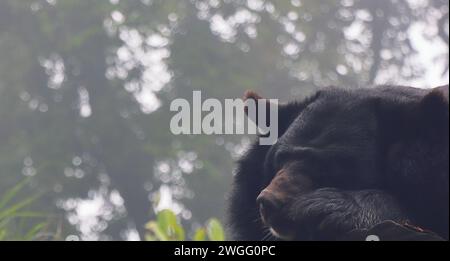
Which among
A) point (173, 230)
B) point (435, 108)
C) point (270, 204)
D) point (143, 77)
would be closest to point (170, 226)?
point (173, 230)

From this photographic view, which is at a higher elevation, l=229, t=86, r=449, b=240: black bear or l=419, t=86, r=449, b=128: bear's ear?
l=419, t=86, r=449, b=128: bear's ear

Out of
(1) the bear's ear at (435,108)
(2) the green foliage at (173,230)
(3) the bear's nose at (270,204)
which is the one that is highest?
(1) the bear's ear at (435,108)

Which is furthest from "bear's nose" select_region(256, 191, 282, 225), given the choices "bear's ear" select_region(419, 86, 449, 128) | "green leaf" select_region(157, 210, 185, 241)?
"green leaf" select_region(157, 210, 185, 241)

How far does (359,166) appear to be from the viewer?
3.35 meters

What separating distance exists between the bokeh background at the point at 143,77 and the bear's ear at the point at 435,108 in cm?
1228

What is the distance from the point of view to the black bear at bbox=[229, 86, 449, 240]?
3.09 m

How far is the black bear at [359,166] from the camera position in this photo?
10.2 ft

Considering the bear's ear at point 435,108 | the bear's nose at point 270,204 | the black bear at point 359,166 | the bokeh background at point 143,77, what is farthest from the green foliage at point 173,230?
the bokeh background at point 143,77

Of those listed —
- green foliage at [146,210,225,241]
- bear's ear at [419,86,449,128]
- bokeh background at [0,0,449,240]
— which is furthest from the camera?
bokeh background at [0,0,449,240]

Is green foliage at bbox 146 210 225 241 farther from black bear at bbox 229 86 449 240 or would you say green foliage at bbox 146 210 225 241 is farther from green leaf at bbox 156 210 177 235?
black bear at bbox 229 86 449 240

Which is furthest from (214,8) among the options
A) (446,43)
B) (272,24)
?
(446,43)

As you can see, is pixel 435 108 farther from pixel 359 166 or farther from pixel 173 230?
pixel 173 230

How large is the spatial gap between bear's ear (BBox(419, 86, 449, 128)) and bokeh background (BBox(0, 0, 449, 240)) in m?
12.3

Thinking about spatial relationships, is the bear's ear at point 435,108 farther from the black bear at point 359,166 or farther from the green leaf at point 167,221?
the green leaf at point 167,221
